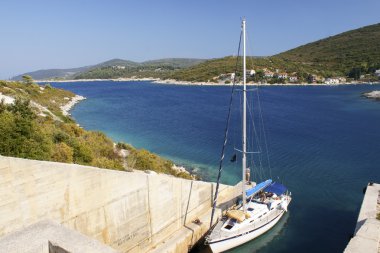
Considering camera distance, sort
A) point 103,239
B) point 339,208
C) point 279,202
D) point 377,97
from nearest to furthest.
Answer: point 103,239, point 279,202, point 339,208, point 377,97

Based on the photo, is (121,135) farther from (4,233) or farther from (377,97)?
(377,97)

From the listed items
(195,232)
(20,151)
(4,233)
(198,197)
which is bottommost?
(195,232)

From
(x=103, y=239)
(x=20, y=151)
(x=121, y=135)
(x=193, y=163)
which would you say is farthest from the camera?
(x=121, y=135)

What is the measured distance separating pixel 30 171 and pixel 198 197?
851 cm

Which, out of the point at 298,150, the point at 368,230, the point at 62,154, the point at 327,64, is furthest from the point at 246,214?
the point at 327,64

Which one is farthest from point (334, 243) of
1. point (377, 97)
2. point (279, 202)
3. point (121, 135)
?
point (377, 97)

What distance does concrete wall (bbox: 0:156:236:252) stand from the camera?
912 cm

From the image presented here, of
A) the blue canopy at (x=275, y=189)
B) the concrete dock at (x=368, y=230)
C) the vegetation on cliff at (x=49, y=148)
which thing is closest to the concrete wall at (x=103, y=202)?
the vegetation on cliff at (x=49, y=148)

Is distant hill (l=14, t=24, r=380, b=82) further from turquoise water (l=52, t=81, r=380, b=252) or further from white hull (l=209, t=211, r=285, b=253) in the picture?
white hull (l=209, t=211, r=285, b=253)

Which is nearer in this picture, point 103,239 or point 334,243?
point 103,239

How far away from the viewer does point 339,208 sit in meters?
19.8

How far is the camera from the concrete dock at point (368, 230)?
11617 millimetres

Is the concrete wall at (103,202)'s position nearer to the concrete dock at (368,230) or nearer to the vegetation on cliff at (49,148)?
the vegetation on cliff at (49,148)

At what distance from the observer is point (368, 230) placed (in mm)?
13055
